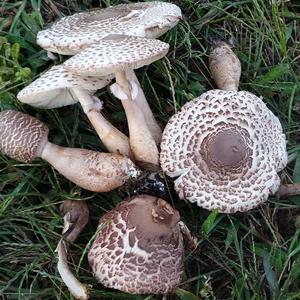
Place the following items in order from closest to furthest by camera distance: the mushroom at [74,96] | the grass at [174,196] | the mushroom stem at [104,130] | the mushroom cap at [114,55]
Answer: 1. the mushroom cap at [114,55]
2. the mushroom at [74,96]
3. the grass at [174,196]
4. the mushroom stem at [104,130]

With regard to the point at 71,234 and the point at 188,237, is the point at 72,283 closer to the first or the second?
the point at 71,234

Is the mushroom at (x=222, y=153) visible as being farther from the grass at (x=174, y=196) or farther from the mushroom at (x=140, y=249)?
the mushroom at (x=140, y=249)

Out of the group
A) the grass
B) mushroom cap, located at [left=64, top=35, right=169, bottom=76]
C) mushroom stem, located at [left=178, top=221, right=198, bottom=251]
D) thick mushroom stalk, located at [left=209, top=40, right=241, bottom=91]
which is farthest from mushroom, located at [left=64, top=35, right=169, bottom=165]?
thick mushroom stalk, located at [left=209, top=40, right=241, bottom=91]

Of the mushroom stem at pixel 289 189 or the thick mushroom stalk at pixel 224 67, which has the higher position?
the thick mushroom stalk at pixel 224 67

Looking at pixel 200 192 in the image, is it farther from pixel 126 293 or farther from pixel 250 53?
pixel 250 53

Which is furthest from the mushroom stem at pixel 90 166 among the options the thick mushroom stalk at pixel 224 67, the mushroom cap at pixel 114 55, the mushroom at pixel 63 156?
the thick mushroom stalk at pixel 224 67

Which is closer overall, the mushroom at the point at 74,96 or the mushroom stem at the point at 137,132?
the mushroom at the point at 74,96

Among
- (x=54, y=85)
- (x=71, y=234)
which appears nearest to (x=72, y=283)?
(x=71, y=234)
